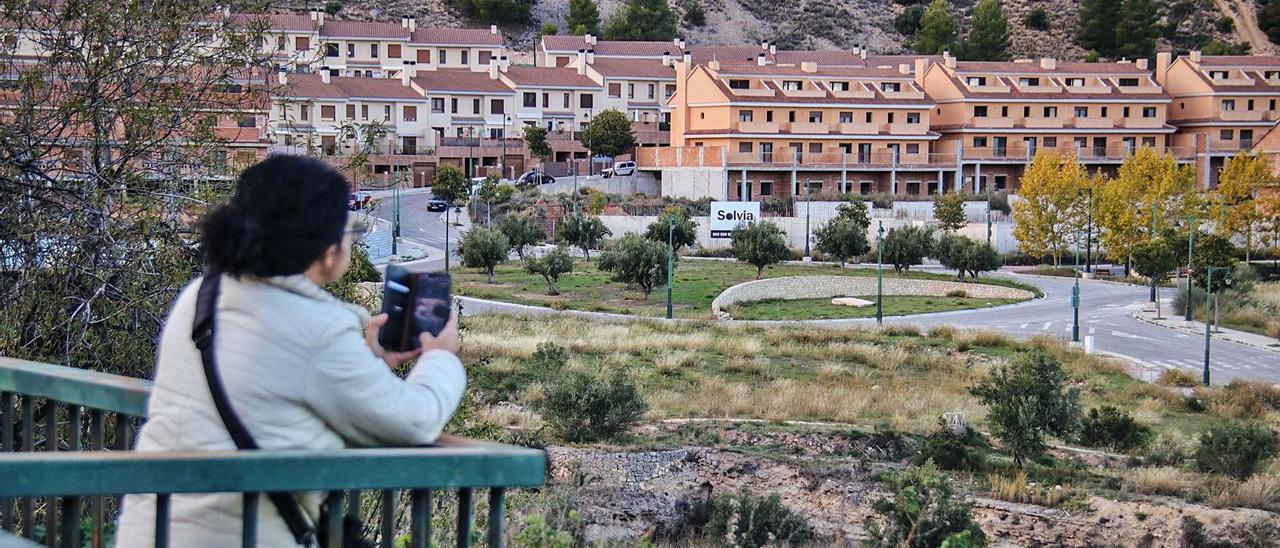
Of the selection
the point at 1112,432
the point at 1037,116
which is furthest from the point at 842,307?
the point at 1037,116

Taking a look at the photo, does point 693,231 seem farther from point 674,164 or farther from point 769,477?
point 769,477

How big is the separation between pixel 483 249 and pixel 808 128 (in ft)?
94.2

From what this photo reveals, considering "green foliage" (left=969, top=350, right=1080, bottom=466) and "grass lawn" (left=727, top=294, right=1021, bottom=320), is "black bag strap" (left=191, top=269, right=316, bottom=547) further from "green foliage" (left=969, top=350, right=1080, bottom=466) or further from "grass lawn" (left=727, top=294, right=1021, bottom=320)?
"grass lawn" (left=727, top=294, right=1021, bottom=320)

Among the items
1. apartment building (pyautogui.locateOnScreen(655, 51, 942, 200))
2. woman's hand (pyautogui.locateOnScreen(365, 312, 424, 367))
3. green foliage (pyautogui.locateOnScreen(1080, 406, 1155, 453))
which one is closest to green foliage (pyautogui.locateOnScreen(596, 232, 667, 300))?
green foliage (pyautogui.locateOnScreen(1080, 406, 1155, 453))

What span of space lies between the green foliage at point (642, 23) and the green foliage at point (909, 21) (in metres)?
18.9

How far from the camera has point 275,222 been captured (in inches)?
120

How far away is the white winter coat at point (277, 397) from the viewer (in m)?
Answer: 2.88

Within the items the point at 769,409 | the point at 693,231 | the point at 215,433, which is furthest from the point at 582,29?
the point at 215,433

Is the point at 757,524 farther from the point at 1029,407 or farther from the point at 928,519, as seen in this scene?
the point at 1029,407

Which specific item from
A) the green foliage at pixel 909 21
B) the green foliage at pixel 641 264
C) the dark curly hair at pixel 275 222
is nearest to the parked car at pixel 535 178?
the green foliage at pixel 641 264

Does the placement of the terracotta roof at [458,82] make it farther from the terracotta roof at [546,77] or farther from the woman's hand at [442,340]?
the woman's hand at [442,340]

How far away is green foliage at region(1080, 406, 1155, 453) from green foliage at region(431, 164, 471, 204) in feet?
141

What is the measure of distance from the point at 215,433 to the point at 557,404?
67.2ft

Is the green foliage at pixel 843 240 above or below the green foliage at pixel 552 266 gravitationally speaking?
above
